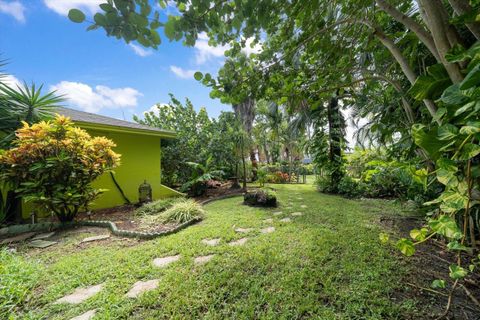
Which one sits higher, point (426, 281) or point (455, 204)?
point (455, 204)

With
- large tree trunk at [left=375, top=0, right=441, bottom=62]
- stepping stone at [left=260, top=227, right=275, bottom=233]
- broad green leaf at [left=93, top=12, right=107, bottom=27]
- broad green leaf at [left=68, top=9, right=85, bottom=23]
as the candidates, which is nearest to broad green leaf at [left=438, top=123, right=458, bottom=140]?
large tree trunk at [left=375, top=0, right=441, bottom=62]

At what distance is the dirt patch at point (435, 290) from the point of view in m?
1.55

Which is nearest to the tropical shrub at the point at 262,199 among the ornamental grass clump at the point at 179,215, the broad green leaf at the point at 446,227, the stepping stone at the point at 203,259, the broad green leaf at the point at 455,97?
the ornamental grass clump at the point at 179,215

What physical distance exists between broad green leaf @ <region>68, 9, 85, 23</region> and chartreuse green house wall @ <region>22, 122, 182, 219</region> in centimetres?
520

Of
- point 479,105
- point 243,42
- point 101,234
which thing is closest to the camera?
point 479,105

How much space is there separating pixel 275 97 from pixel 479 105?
2.41 meters

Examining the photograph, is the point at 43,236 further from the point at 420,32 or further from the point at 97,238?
the point at 420,32

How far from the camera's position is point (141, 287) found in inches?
82.1

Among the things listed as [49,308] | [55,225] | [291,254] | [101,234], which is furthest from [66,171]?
[291,254]

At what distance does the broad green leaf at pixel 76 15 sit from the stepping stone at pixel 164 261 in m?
2.55

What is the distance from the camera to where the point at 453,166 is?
1.09 metres

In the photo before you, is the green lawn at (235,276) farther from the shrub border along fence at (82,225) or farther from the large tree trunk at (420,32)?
the large tree trunk at (420,32)

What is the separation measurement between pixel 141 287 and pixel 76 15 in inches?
93.5

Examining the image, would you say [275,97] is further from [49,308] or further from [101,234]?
[101,234]
